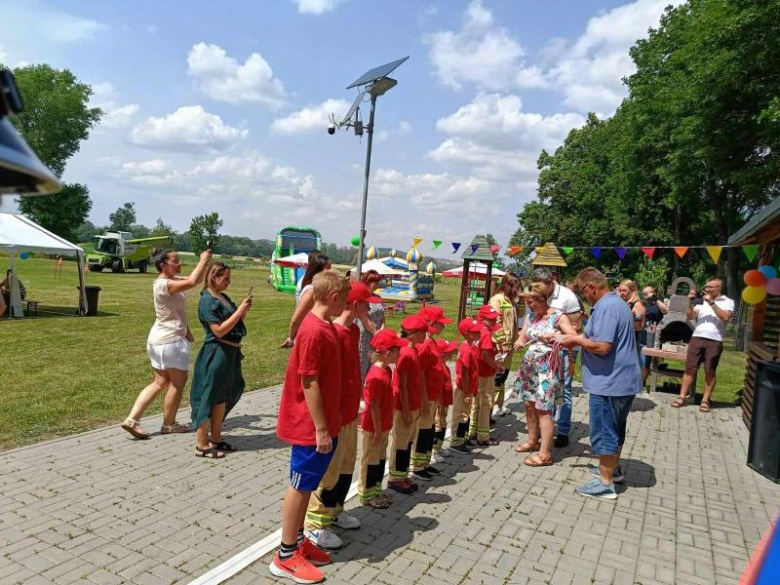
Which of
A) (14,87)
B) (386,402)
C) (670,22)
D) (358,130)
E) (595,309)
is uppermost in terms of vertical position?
(670,22)

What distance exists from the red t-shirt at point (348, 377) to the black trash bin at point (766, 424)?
15.4ft

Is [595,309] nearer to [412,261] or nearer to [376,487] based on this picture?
[376,487]

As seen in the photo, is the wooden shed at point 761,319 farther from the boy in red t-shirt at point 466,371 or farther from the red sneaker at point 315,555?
the red sneaker at point 315,555

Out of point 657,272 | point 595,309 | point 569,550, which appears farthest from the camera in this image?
point 657,272

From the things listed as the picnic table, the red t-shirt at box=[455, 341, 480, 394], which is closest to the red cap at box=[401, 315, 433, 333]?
the red t-shirt at box=[455, 341, 480, 394]

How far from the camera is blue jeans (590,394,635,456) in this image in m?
4.53

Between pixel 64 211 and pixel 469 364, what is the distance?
50369mm

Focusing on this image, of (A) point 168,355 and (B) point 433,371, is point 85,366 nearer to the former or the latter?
(A) point 168,355

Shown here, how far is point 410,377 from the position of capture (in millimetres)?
4266

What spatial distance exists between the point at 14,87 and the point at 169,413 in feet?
16.8

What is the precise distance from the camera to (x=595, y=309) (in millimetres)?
4562

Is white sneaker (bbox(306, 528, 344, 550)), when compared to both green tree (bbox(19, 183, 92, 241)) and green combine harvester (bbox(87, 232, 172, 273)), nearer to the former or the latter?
green combine harvester (bbox(87, 232, 172, 273))

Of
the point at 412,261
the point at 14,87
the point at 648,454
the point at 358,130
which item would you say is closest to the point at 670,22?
the point at 412,261

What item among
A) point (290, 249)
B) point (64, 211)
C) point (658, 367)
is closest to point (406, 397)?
point (658, 367)
